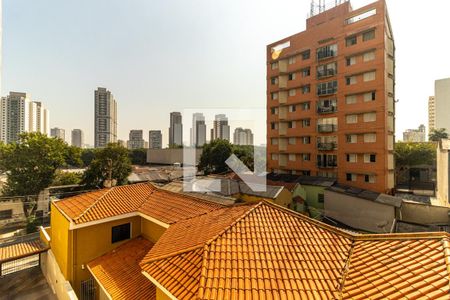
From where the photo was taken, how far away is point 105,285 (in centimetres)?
928

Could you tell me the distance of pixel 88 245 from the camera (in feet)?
38.3

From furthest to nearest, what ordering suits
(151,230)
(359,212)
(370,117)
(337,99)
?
(337,99), (370,117), (359,212), (151,230)

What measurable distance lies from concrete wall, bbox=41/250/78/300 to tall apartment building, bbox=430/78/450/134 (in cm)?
11816

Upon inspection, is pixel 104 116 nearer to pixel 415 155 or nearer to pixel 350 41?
pixel 350 41

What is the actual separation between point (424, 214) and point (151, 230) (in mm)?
25768

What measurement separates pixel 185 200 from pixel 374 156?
2525cm

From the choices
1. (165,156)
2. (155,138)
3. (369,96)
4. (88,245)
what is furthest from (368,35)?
(155,138)

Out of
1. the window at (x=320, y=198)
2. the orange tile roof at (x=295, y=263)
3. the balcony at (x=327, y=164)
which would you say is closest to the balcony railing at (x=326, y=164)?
the balcony at (x=327, y=164)

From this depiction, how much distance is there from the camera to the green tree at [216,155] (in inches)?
1730

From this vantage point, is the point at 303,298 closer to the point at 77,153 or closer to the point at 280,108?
the point at 280,108

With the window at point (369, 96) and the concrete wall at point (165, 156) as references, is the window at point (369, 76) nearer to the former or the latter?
the window at point (369, 96)

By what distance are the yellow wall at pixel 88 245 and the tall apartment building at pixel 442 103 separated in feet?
381

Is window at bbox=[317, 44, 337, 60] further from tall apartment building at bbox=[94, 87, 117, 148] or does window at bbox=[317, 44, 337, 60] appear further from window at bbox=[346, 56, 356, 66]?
tall apartment building at bbox=[94, 87, 117, 148]

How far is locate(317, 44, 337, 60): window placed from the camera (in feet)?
101
